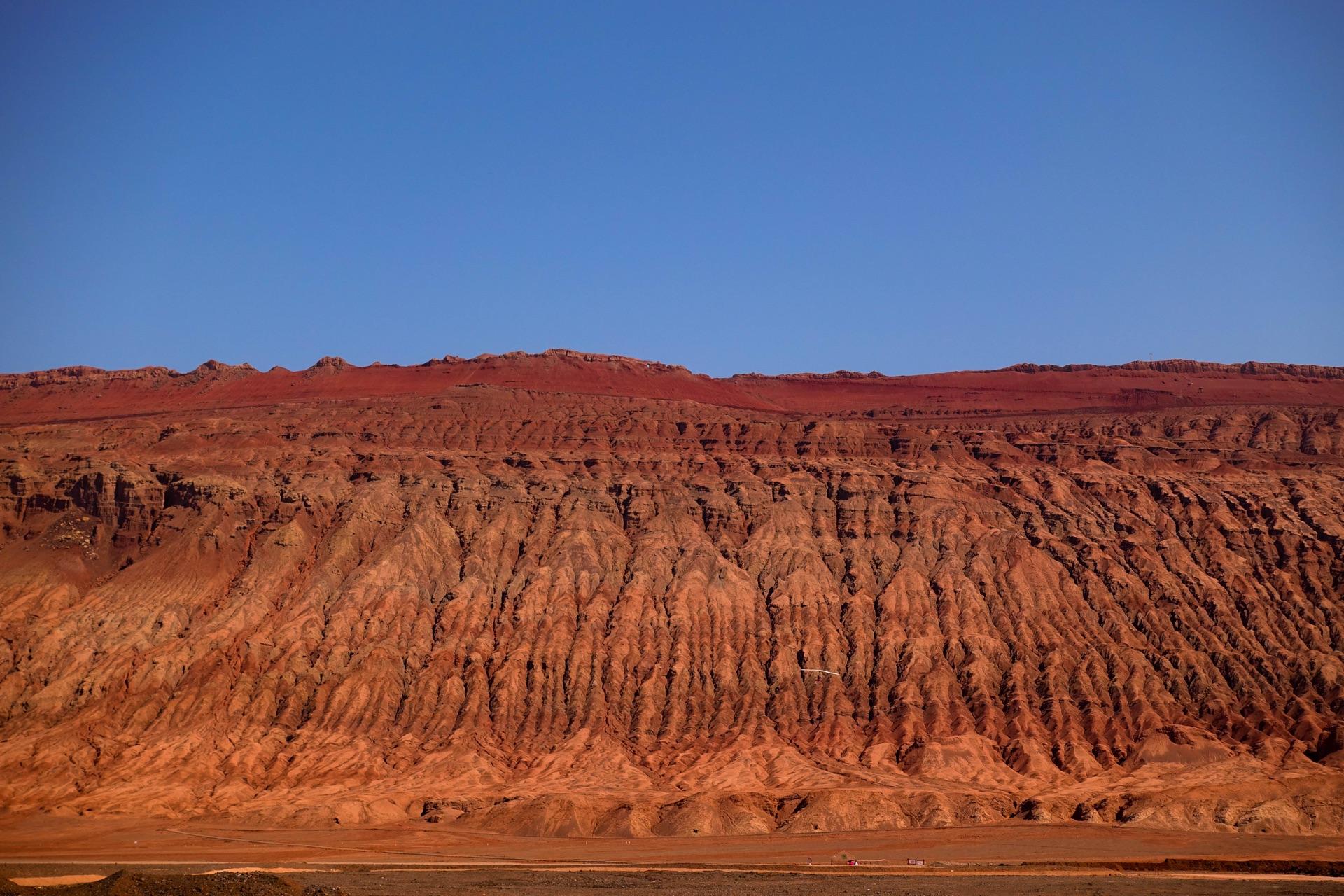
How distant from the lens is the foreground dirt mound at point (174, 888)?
58062 mm

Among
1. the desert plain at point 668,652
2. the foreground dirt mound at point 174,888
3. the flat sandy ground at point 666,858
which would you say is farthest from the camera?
the desert plain at point 668,652

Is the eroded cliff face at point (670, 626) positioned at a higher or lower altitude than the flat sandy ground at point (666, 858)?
higher

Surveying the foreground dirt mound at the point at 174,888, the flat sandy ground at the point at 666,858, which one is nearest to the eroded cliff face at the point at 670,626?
the flat sandy ground at the point at 666,858

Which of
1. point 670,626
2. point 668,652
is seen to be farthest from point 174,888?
point 670,626

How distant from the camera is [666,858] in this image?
90.6m

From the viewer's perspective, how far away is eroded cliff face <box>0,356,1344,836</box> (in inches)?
4203

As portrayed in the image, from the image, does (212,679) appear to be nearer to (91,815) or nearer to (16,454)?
(91,815)

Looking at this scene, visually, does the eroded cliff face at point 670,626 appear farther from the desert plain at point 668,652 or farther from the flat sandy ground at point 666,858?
the flat sandy ground at point 666,858

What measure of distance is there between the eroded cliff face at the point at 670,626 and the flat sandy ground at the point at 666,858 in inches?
126

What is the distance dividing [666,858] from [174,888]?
3666 cm

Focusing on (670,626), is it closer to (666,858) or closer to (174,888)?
(666,858)

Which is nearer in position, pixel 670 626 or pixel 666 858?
pixel 666 858

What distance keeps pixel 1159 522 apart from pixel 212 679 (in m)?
77.4

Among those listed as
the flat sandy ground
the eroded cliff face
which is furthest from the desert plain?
the flat sandy ground
